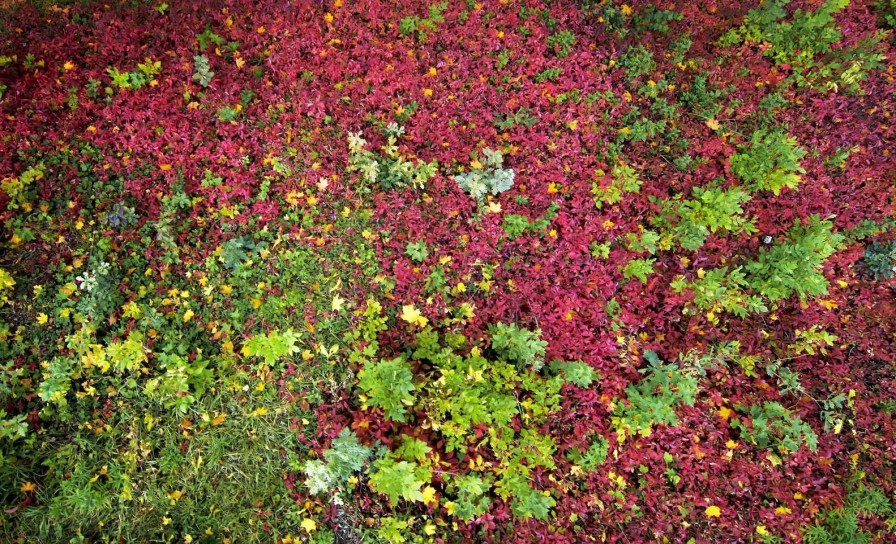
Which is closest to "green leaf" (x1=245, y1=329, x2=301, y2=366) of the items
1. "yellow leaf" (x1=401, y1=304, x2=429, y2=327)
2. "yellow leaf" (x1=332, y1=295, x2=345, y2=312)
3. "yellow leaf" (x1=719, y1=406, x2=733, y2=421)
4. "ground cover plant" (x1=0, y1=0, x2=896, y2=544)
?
"ground cover plant" (x1=0, y1=0, x2=896, y2=544)

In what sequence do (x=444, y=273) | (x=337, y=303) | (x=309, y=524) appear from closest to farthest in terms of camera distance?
(x=309, y=524)
(x=337, y=303)
(x=444, y=273)

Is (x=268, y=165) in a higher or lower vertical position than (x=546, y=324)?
higher

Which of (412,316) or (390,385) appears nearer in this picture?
(390,385)

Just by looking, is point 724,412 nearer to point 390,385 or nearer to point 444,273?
point 444,273

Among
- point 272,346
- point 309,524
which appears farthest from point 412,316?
point 309,524

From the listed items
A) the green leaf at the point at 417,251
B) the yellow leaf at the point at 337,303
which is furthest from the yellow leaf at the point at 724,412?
the yellow leaf at the point at 337,303

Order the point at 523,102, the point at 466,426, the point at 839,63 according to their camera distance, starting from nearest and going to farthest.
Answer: the point at 466,426, the point at 523,102, the point at 839,63

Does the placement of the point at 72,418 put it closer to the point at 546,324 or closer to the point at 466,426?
the point at 466,426

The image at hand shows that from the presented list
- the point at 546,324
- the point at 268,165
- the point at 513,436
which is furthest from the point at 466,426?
the point at 268,165
